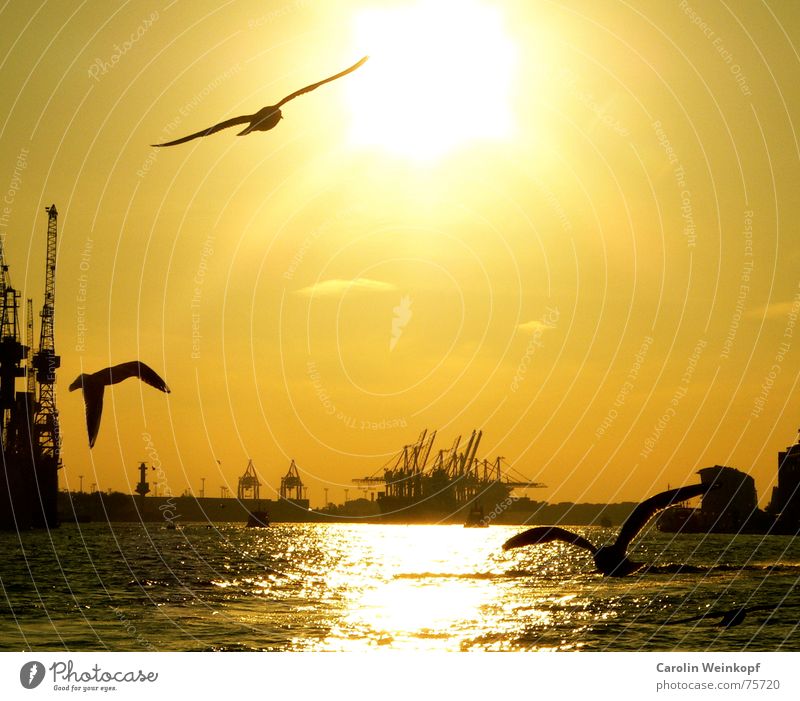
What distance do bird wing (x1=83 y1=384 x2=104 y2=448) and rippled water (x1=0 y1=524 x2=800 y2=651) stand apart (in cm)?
1092

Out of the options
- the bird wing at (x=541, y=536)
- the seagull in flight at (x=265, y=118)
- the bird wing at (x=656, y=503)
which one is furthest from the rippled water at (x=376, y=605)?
the seagull in flight at (x=265, y=118)

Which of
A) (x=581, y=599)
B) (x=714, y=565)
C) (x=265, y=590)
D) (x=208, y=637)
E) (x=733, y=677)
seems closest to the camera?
(x=733, y=677)

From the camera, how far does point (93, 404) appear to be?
34.8 m

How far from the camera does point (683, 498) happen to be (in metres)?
37.4

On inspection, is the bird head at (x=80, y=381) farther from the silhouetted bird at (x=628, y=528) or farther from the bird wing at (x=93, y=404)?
the silhouetted bird at (x=628, y=528)

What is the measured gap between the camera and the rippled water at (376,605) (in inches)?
1842

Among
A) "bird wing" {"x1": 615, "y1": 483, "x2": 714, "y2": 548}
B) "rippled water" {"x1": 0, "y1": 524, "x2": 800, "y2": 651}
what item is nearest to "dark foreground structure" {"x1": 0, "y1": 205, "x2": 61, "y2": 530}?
"rippled water" {"x1": 0, "y1": 524, "x2": 800, "y2": 651}

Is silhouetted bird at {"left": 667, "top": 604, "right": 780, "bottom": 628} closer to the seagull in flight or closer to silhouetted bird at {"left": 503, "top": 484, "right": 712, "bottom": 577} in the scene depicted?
silhouetted bird at {"left": 503, "top": 484, "right": 712, "bottom": 577}

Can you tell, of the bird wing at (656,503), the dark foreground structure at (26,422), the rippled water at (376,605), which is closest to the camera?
the bird wing at (656,503)

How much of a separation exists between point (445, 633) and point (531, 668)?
64.5 ft

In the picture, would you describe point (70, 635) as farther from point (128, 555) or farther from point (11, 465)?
point (11, 465)

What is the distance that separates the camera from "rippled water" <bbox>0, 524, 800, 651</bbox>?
46.8 m

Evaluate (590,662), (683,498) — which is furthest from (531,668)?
(683,498)

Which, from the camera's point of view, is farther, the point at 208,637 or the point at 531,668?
the point at 208,637
